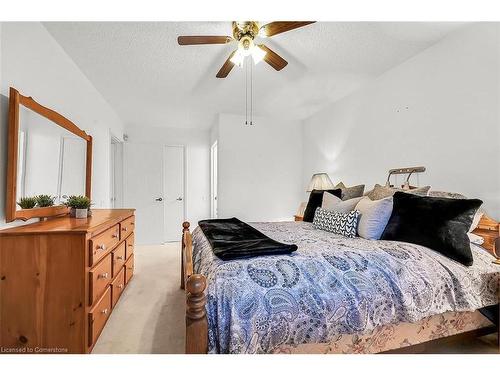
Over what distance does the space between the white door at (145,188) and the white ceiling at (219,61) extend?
3.14 feet

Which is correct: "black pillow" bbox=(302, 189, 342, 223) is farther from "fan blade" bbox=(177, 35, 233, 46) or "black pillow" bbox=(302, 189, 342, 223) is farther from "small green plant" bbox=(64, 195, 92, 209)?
"small green plant" bbox=(64, 195, 92, 209)

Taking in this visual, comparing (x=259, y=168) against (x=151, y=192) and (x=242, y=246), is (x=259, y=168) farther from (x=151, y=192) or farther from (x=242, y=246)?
(x=242, y=246)

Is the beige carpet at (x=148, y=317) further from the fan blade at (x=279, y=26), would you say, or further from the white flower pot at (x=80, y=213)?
the fan blade at (x=279, y=26)

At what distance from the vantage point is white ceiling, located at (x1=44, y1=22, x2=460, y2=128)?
1.99 meters

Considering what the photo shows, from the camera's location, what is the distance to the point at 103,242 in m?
1.77

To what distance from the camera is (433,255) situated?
147 centimetres

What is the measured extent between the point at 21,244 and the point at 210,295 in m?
1.20

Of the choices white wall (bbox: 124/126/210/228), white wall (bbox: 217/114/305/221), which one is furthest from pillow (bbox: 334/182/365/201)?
white wall (bbox: 124/126/210/228)

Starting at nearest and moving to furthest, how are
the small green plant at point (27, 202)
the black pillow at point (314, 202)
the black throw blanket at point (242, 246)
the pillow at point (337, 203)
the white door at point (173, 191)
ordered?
1. the black throw blanket at point (242, 246)
2. the small green plant at point (27, 202)
3. the pillow at point (337, 203)
4. the black pillow at point (314, 202)
5. the white door at point (173, 191)

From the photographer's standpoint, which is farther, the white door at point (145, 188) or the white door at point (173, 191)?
the white door at point (173, 191)

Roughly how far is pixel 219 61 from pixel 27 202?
2048 millimetres

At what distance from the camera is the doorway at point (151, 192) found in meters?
4.58

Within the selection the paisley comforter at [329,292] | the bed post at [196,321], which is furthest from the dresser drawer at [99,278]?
the bed post at [196,321]

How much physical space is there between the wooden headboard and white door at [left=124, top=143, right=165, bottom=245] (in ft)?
14.9
